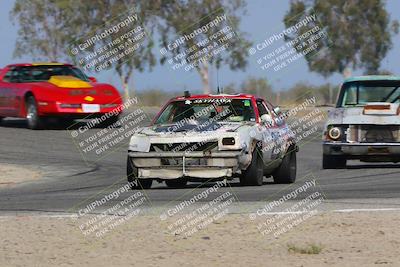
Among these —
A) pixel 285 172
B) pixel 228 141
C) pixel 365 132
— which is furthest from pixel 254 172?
pixel 365 132

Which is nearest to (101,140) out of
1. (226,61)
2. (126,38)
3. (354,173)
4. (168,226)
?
(354,173)

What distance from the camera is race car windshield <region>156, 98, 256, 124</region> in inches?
537

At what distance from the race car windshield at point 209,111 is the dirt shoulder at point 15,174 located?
319 cm

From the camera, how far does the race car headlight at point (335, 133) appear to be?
16250 millimetres

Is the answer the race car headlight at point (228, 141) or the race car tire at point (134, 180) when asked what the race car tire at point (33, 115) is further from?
the race car headlight at point (228, 141)

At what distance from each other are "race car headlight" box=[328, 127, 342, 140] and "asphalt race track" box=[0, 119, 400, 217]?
22.9 inches

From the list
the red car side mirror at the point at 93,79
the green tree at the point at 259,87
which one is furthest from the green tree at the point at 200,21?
the red car side mirror at the point at 93,79

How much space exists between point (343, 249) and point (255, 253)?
2.41 feet

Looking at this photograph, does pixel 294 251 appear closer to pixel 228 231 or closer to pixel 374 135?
pixel 228 231

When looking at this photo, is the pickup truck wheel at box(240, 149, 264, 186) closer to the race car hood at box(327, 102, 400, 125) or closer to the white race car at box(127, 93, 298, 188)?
the white race car at box(127, 93, 298, 188)

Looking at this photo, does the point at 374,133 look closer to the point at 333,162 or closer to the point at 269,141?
the point at 333,162

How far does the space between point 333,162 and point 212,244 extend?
8633 mm

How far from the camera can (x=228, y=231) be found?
923 cm

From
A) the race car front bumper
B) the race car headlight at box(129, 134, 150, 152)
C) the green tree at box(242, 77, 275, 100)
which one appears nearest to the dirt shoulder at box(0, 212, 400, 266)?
the race car front bumper
